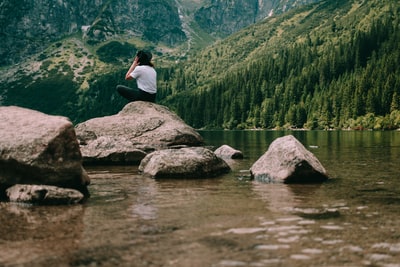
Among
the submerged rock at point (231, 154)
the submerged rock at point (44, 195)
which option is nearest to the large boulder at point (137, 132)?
the submerged rock at point (231, 154)

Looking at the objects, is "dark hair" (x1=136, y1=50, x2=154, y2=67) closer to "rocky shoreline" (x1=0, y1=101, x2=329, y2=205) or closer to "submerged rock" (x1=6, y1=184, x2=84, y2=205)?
"rocky shoreline" (x1=0, y1=101, x2=329, y2=205)

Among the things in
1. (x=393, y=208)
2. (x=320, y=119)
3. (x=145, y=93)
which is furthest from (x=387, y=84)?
(x=393, y=208)

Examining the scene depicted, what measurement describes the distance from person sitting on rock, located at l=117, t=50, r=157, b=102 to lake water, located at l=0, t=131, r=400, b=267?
10.5m

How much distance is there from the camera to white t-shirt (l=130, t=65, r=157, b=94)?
2429 centimetres

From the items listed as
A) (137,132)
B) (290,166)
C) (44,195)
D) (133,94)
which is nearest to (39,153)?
(44,195)

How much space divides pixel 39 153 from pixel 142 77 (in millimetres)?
12687

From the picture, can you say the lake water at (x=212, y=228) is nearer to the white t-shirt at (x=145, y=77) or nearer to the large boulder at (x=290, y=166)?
the large boulder at (x=290, y=166)

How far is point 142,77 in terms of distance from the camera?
2500 centimetres

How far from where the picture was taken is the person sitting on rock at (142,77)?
2426 cm

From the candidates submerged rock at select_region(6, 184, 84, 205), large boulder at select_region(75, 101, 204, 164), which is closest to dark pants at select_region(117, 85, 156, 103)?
large boulder at select_region(75, 101, 204, 164)

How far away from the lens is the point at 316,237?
329 inches

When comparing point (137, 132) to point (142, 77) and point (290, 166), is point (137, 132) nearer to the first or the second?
point (142, 77)

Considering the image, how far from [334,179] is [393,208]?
612cm

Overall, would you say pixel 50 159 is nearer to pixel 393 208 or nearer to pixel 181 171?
pixel 181 171
